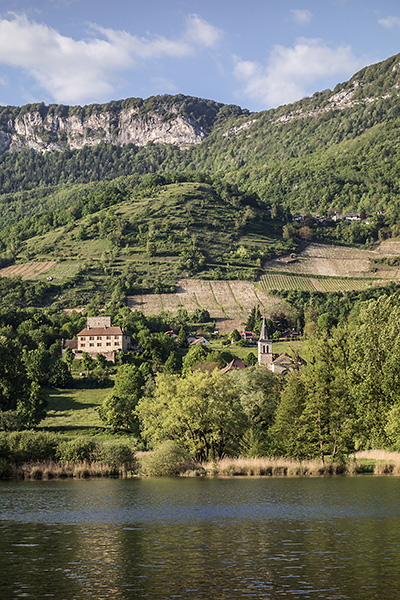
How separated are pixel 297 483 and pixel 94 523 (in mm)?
19640

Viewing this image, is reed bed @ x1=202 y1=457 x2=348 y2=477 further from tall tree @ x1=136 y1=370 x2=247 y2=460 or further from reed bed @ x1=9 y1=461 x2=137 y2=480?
reed bed @ x1=9 y1=461 x2=137 y2=480

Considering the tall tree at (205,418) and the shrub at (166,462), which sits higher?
the tall tree at (205,418)

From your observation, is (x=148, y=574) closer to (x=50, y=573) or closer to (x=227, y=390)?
(x=50, y=573)

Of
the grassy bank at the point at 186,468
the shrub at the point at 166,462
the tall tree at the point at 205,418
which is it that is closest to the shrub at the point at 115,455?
the grassy bank at the point at 186,468

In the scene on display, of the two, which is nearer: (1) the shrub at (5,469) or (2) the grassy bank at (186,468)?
(2) the grassy bank at (186,468)

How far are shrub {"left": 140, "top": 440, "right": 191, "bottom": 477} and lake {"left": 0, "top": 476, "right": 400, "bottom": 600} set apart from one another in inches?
412

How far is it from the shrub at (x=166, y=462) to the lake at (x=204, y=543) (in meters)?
10.5

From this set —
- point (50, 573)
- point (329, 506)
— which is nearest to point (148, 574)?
point (50, 573)

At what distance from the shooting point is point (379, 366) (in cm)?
6022

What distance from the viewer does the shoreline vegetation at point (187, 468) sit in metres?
54.5

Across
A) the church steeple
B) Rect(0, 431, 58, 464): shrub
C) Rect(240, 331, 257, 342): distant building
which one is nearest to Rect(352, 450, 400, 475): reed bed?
Rect(0, 431, 58, 464): shrub

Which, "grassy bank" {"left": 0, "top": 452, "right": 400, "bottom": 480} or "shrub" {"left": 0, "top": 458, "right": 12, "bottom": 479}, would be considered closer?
"grassy bank" {"left": 0, "top": 452, "right": 400, "bottom": 480}

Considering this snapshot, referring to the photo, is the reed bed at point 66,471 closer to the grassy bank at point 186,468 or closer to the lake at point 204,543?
the grassy bank at point 186,468

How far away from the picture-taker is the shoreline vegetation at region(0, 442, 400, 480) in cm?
5450
